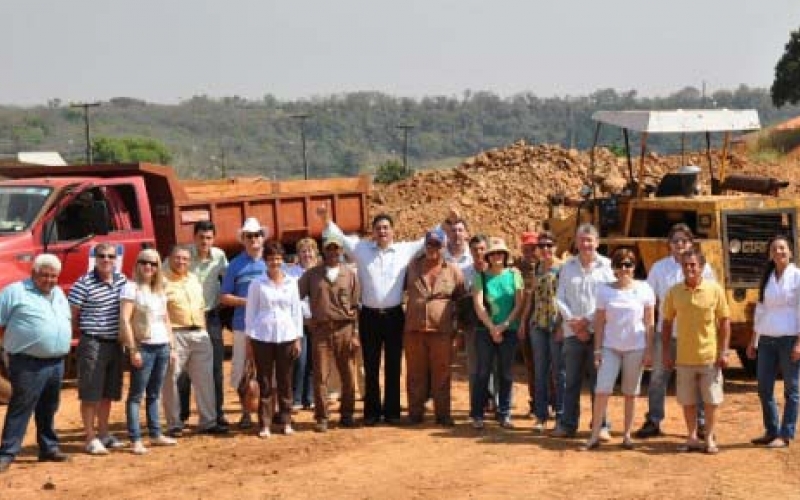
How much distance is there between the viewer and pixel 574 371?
1116 cm

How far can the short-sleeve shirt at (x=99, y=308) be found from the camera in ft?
34.9

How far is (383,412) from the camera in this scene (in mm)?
12062

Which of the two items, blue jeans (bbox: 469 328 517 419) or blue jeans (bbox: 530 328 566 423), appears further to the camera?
blue jeans (bbox: 469 328 517 419)

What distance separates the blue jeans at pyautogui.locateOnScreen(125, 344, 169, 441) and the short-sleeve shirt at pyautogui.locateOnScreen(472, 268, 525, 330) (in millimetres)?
2595

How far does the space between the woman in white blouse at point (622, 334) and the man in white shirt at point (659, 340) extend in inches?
14.9

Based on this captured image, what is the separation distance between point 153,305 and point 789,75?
4809 cm

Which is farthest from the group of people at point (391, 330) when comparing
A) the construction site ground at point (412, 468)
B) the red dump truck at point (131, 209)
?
the red dump truck at point (131, 209)

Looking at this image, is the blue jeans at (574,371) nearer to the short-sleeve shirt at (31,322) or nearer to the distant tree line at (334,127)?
A: the short-sleeve shirt at (31,322)

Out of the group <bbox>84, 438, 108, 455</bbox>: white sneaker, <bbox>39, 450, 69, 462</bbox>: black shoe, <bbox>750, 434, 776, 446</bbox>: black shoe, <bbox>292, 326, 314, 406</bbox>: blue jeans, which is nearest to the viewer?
<bbox>39, 450, 69, 462</bbox>: black shoe

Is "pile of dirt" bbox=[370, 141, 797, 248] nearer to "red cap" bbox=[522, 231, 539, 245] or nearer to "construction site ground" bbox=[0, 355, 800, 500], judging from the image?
"red cap" bbox=[522, 231, 539, 245]

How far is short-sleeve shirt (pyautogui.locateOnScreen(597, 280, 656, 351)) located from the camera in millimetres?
10695

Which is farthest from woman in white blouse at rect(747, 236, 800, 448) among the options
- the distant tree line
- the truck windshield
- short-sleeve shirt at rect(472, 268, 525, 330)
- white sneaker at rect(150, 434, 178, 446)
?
the distant tree line

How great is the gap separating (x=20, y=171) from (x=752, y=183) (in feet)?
27.3

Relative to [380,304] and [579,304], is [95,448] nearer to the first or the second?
[380,304]
